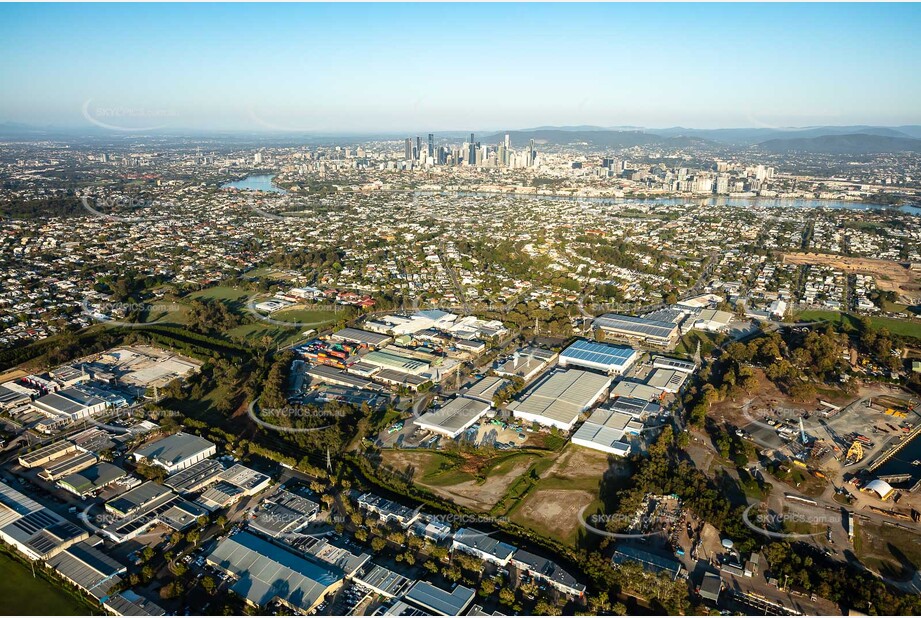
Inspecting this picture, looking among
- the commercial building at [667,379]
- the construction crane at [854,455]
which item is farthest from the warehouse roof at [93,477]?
the construction crane at [854,455]

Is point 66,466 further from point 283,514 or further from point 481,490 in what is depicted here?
point 481,490

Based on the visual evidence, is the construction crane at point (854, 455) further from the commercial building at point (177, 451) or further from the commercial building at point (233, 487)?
the commercial building at point (177, 451)

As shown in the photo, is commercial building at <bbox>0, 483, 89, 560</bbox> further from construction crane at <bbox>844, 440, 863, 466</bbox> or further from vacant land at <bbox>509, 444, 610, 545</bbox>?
construction crane at <bbox>844, 440, 863, 466</bbox>

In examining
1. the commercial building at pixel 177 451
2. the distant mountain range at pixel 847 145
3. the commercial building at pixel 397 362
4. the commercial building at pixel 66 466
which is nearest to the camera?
the commercial building at pixel 66 466

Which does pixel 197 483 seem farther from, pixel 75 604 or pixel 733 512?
pixel 733 512

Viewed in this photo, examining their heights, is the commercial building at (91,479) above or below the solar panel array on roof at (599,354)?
below

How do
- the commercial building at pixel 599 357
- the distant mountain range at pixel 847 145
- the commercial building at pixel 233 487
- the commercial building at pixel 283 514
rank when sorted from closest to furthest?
1. the commercial building at pixel 283 514
2. the commercial building at pixel 233 487
3. the commercial building at pixel 599 357
4. the distant mountain range at pixel 847 145
